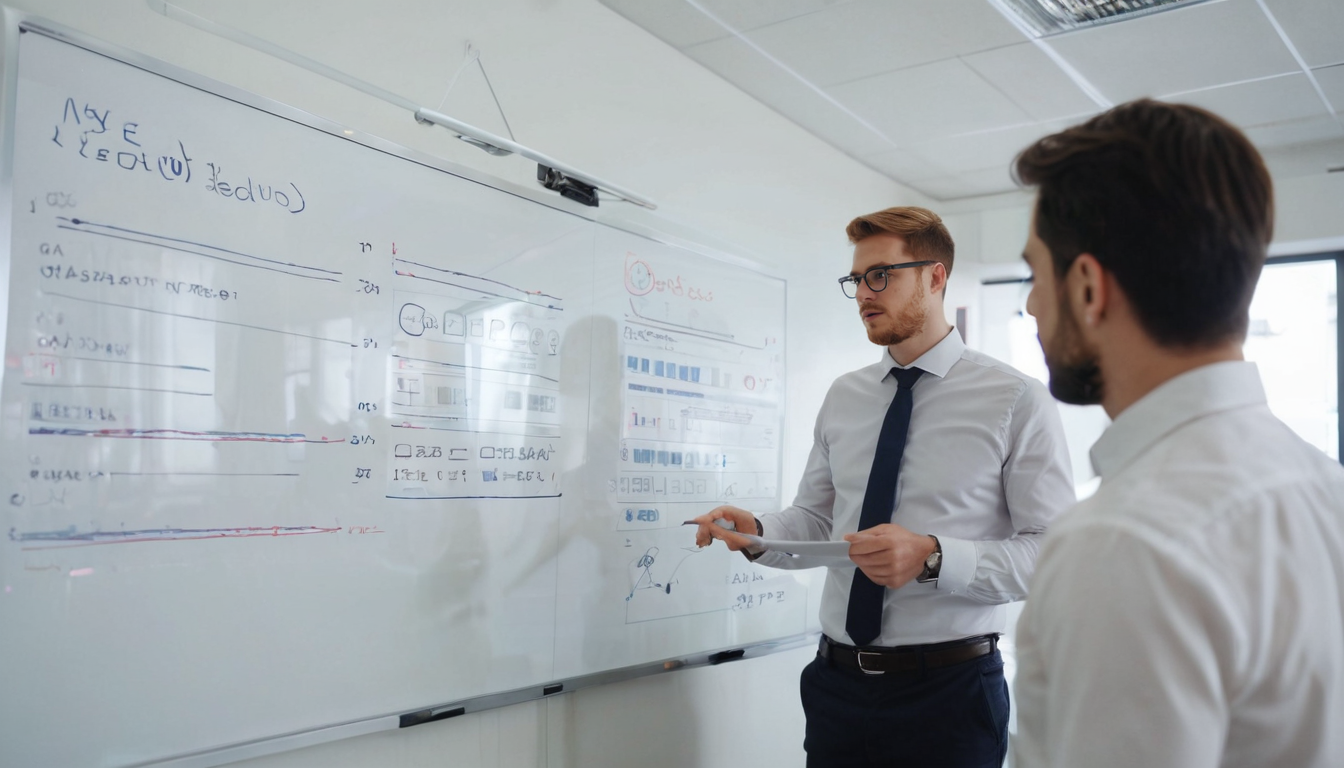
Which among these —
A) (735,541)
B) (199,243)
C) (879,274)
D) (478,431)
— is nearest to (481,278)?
(478,431)

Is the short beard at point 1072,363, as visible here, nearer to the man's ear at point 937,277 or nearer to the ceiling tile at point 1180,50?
the man's ear at point 937,277

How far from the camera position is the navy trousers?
1.84 meters

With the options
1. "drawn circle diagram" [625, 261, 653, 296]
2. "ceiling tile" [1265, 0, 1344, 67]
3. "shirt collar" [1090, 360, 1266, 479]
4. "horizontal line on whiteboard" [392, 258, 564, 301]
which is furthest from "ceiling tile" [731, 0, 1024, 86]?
"shirt collar" [1090, 360, 1266, 479]

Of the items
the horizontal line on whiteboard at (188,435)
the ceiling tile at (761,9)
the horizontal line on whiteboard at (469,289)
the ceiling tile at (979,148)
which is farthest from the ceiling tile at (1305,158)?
the horizontal line on whiteboard at (188,435)

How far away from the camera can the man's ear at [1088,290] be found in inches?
31.3

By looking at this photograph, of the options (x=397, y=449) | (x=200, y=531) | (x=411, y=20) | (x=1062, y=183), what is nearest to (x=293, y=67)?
(x=411, y=20)

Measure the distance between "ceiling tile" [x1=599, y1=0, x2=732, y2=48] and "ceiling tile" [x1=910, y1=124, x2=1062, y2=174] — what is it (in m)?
1.39

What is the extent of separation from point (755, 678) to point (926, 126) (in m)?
2.24

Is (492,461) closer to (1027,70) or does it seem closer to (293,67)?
(293,67)

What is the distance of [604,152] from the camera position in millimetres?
2523

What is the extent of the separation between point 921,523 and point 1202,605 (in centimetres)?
131

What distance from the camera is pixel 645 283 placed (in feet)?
8.30

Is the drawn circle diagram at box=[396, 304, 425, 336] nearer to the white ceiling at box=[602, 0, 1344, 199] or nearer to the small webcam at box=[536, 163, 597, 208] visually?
the small webcam at box=[536, 163, 597, 208]

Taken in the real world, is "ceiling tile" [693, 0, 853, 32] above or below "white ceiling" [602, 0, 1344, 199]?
below
